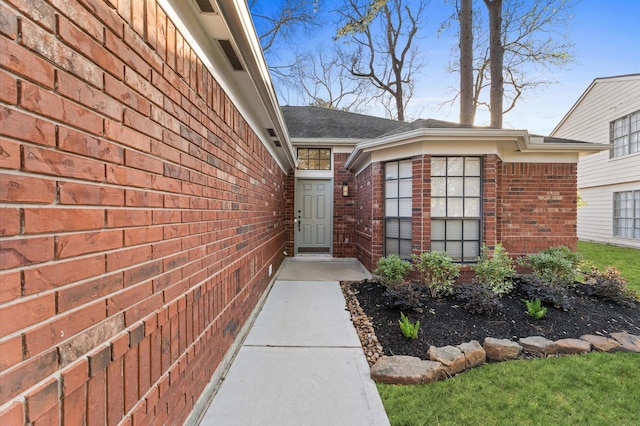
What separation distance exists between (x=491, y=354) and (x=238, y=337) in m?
2.64

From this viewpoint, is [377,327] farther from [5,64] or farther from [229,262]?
[5,64]

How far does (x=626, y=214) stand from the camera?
9820 millimetres

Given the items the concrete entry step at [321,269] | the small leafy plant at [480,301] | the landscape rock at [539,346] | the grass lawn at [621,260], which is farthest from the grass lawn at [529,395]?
the grass lawn at [621,260]

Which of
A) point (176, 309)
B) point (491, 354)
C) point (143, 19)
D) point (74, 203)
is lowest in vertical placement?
point (491, 354)

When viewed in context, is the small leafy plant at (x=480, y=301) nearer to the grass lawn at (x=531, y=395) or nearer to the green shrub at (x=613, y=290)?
the grass lawn at (x=531, y=395)

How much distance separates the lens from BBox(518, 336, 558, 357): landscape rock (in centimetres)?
284

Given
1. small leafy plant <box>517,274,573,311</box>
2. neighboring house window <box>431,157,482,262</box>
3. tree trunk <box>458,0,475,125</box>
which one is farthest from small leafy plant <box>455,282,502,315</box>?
tree trunk <box>458,0,475,125</box>

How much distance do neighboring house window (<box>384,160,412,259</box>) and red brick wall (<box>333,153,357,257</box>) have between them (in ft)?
7.02

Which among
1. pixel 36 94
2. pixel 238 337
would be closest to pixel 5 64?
pixel 36 94

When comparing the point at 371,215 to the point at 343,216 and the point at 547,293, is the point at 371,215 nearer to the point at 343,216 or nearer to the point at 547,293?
the point at 343,216

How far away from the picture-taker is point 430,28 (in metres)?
12.4

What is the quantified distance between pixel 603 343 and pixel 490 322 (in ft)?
3.42

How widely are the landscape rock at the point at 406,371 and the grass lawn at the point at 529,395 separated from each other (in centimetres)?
5

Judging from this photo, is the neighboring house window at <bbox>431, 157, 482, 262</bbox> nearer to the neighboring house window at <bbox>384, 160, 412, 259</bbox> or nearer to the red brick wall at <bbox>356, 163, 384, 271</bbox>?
the neighboring house window at <bbox>384, 160, 412, 259</bbox>
